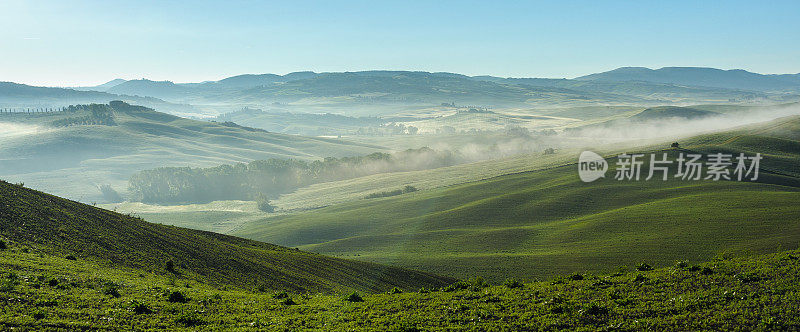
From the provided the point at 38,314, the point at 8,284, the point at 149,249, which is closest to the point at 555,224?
the point at 149,249

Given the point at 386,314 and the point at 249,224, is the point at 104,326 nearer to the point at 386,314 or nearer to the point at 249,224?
the point at 386,314

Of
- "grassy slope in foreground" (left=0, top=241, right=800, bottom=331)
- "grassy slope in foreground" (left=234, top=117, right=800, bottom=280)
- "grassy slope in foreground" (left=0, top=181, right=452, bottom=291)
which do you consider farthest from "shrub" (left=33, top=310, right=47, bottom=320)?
"grassy slope in foreground" (left=234, top=117, right=800, bottom=280)

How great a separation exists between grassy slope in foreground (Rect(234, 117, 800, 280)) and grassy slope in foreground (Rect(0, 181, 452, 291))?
4483 centimetres

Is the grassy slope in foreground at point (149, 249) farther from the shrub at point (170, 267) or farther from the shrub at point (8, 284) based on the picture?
the shrub at point (8, 284)

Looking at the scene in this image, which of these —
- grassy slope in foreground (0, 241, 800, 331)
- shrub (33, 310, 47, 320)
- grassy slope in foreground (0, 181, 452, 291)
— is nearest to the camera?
shrub (33, 310, 47, 320)

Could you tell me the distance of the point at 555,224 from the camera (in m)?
135

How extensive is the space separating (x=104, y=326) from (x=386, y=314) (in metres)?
14.6

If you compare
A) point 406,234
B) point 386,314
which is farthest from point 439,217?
point 386,314

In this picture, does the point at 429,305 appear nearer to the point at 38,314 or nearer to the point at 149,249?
the point at 38,314

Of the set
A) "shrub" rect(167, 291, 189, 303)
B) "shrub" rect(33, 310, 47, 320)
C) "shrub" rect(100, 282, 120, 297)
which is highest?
"shrub" rect(33, 310, 47, 320)

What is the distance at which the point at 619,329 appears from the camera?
24469 millimetres

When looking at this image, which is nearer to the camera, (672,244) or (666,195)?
(672,244)

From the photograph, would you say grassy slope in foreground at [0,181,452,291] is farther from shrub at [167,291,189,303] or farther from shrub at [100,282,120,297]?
shrub at [167,291,189,303]

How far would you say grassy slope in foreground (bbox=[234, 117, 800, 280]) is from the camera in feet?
339
